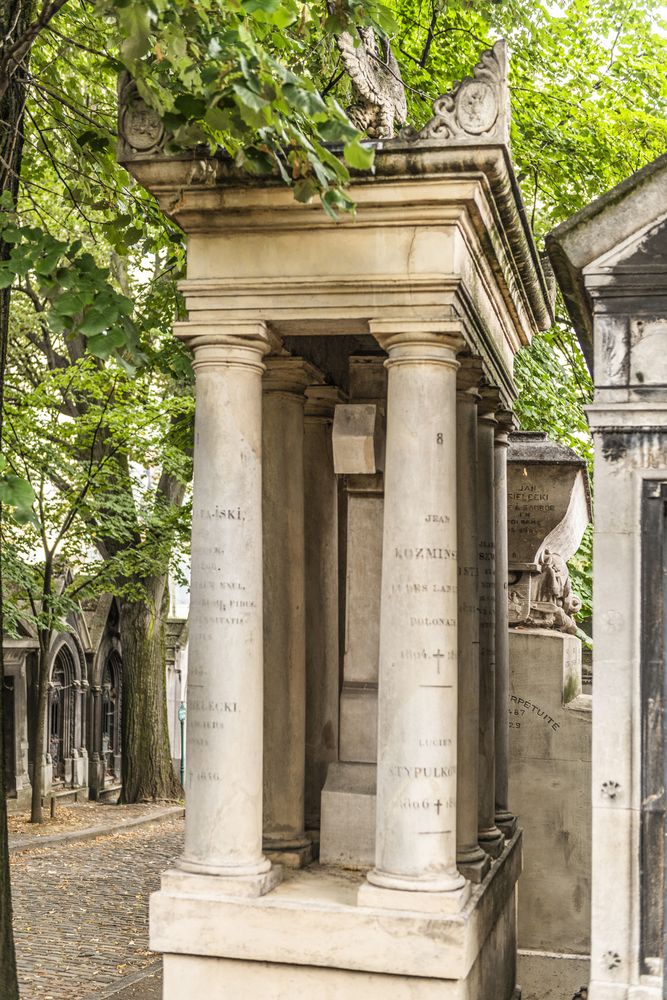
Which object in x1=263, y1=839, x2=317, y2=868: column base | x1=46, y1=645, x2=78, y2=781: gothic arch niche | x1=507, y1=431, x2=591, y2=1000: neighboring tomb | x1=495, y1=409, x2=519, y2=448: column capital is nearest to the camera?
x1=263, y1=839, x2=317, y2=868: column base

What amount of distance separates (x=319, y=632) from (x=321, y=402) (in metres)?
1.64

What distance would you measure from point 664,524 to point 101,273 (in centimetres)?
342

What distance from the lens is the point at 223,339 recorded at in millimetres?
7031

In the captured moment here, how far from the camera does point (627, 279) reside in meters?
5.99

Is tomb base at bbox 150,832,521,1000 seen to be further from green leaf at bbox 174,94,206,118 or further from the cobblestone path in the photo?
green leaf at bbox 174,94,206,118

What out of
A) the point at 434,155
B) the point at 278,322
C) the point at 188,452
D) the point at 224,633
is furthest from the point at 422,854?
the point at 188,452

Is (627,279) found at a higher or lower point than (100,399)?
lower

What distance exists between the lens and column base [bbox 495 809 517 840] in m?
9.68

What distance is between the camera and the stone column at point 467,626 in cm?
817

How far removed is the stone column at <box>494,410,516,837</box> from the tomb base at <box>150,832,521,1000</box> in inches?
104

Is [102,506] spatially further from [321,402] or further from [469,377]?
[469,377]

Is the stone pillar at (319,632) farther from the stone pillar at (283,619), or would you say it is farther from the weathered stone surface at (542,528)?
the weathered stone surface at (542,528)

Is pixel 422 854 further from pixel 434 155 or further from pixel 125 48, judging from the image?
pixel 125 48

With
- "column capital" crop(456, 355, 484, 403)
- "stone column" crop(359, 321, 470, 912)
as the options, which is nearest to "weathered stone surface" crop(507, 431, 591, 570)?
"column capital" crop(456, 355, 484, 403)
